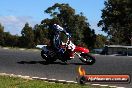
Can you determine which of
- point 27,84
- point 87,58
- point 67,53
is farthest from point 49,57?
point 27,84

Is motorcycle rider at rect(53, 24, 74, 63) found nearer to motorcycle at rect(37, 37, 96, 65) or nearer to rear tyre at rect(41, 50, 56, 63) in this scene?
motorcycle at rect(37, 37, 96, 65)

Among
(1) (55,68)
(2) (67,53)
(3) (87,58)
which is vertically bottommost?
(1) (55,68)

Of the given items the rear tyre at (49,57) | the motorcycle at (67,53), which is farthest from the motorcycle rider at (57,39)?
the rear tyre at (49,57)

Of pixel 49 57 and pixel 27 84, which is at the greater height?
pixel 49 57

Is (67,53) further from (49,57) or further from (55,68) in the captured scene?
(55,68)

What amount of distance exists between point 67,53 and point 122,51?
10630 mm

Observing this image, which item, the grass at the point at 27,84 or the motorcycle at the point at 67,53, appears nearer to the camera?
the grass at the point at 27,84

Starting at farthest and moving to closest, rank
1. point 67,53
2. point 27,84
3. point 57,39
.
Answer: point 57,39, point 67,53, point 27,84

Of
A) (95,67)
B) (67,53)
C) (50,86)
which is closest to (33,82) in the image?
(50,86)

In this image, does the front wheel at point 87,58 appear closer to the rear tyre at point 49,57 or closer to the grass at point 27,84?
the rear tyre at point 49,57

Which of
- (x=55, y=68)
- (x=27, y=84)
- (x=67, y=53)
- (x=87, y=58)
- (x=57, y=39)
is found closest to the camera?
(x=27, y=84)

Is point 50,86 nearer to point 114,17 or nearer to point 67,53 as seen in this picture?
point 67,53

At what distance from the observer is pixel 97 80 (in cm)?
1263

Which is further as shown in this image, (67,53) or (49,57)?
(49,57)
